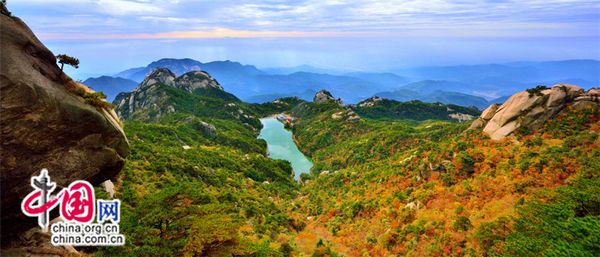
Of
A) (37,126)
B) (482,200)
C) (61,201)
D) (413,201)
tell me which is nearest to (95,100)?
(37,126)

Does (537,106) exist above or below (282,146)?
above

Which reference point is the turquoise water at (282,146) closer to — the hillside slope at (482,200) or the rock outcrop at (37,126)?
the hillside slope at (482,200)

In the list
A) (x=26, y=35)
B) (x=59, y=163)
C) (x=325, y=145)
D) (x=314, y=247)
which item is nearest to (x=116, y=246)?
(x=59, y=163)

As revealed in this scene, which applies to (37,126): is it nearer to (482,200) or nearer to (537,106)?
(482,200)

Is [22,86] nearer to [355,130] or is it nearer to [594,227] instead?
[594,227]

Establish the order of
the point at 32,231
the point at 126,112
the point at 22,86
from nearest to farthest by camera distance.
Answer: the point at 22,86, the point at 32,231, the point at 126,112

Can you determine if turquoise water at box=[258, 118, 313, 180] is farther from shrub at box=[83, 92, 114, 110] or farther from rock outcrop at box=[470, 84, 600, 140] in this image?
shrub at box=[83, 92, 114, 110]

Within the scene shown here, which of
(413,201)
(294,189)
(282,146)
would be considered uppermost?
(413,201)
